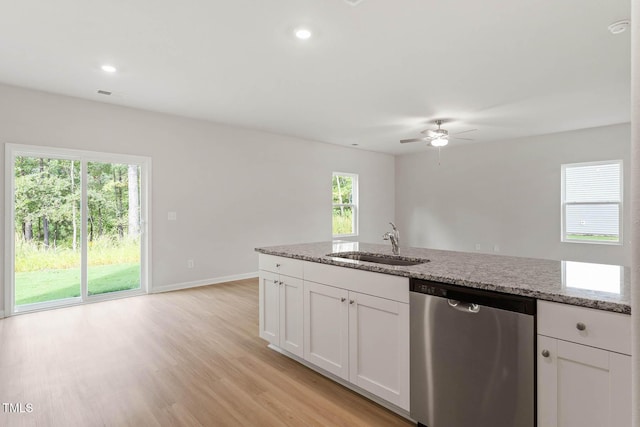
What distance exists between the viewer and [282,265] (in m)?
2.71

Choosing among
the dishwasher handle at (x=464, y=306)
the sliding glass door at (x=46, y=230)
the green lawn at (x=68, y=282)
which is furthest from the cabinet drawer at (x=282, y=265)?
the sliding glass door at (x=46, y=230)

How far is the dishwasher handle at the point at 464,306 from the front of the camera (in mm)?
1604

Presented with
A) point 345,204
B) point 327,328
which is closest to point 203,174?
point 345,204

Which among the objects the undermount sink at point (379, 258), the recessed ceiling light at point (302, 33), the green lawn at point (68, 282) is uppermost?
the recessed ceiling light at point (302, 33)

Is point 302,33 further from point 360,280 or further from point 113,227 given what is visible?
point 113,227

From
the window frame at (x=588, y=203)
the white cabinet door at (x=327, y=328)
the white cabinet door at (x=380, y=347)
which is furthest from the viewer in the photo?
the window frame at (x=588, y=203)

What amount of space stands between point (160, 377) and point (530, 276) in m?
2.48

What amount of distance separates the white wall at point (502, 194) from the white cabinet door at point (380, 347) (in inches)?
233

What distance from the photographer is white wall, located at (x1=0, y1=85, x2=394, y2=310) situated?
413cm

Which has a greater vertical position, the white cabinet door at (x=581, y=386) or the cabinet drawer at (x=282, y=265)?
the cabinet drawer at (x=282, y=265)

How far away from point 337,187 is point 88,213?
480 cm

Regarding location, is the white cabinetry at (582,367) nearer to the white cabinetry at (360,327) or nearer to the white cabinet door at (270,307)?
the white cabinetry at (360,327)

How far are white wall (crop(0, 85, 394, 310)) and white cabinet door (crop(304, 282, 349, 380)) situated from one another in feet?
10.9

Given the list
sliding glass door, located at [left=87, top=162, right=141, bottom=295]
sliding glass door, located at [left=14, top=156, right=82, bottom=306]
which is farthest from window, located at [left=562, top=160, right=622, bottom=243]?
sliding glass door, located at [left=14, top=156, right=82, bottom=306]
